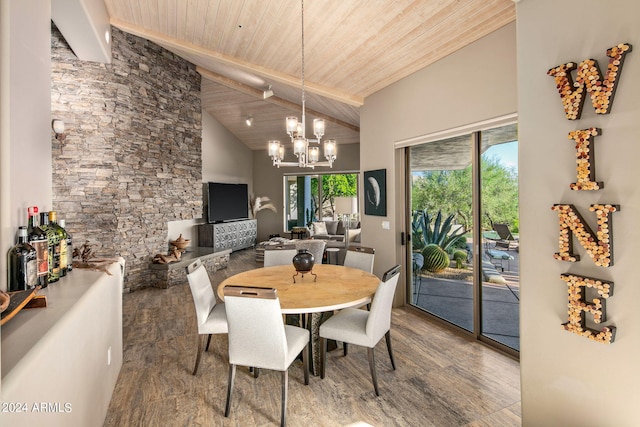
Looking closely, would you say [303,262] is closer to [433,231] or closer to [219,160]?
[433,231]

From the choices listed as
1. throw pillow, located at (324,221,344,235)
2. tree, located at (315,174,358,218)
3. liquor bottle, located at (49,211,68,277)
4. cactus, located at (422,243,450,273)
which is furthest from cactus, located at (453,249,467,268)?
tree, located at (315,174,358,218)

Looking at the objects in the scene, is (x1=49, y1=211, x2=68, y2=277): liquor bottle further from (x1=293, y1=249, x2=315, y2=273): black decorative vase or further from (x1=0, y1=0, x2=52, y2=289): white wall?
(x1=293, y1=249, x2=315, y2=273): black decorative vase

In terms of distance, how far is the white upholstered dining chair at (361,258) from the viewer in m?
3.60

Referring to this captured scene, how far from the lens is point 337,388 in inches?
101

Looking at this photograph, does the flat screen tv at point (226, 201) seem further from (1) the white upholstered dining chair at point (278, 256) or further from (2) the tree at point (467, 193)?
(2) the tree at point (467, 193)

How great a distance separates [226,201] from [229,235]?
95 cm

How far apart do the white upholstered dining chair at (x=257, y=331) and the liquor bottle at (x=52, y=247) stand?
3.03ft

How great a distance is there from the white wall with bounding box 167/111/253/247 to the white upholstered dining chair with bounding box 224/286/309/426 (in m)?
5.32

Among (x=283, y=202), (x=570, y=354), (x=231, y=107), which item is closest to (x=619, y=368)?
(x=570, y=354)

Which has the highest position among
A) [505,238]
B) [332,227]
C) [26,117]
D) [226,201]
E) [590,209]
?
[26,117]

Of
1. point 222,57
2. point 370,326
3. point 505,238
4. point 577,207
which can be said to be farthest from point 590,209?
point 222,57

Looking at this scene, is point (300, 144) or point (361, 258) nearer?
point (300, 144)

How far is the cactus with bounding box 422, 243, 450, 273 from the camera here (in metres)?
3.84

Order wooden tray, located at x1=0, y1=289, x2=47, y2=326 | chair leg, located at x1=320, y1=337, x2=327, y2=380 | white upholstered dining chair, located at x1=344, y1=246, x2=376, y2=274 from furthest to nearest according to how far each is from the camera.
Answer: white upholstered dining chair, located at x1=344, y1=246, x2=376, y2=274, chair leg, located at x1=320, y1=337, x2=327, y2=380, wooden tray, located at x1=0, y1=289, x2=47, y2=326
